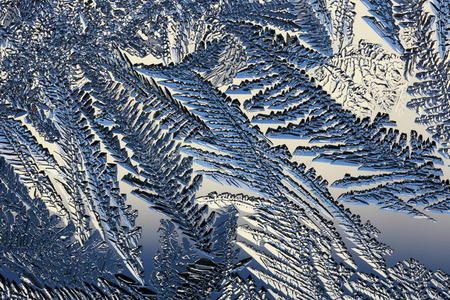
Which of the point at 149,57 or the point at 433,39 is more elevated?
the point at 433,39

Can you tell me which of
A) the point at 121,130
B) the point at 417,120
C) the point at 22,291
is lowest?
the point at 22,291

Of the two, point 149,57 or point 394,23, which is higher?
point 394,23

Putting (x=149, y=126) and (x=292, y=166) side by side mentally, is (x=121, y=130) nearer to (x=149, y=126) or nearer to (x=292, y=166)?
(x=149, y=126)

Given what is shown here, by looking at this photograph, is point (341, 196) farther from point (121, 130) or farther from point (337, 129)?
point (121, 130)

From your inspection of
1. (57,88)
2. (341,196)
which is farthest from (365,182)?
(57,88)

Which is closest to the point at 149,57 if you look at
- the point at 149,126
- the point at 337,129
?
the point at 149,126
